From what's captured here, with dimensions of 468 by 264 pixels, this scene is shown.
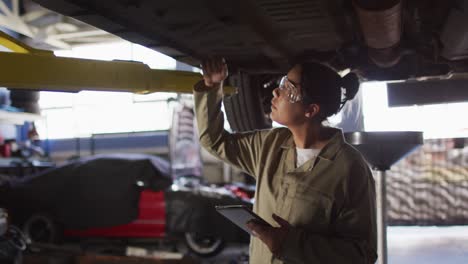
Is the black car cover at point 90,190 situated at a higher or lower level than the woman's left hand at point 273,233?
lower

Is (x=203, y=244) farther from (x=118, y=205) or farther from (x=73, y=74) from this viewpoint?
(x=73, y=74)

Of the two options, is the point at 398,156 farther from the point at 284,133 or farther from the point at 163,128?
the point at 163,128

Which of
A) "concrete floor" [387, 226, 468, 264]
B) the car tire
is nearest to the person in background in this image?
the car tire

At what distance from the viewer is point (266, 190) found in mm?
1549

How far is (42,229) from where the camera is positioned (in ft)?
20.1

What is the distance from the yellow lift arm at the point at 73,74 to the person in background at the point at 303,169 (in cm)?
16

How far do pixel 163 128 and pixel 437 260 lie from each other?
6.41m

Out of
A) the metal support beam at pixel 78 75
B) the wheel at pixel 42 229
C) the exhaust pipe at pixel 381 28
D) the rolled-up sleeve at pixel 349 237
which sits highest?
the exhaust pipe at pixel 381 28

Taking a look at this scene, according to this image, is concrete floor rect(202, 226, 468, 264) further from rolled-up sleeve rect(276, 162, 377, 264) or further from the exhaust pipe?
rolled-up sleeve rect(276, 162, 377, 264)

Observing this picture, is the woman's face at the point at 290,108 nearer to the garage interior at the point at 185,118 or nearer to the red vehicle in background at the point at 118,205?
the garage interior at the point at 185,118

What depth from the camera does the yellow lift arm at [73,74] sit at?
139 cm

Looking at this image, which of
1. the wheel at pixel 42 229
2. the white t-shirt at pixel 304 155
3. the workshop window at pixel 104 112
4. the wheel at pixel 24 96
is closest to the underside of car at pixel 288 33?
the white t-shirt at pixel 304 155

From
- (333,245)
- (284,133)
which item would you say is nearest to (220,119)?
Result: (284,133)

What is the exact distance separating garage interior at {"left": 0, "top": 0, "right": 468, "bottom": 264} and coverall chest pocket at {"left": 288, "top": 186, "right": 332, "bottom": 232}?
2.00 feet
